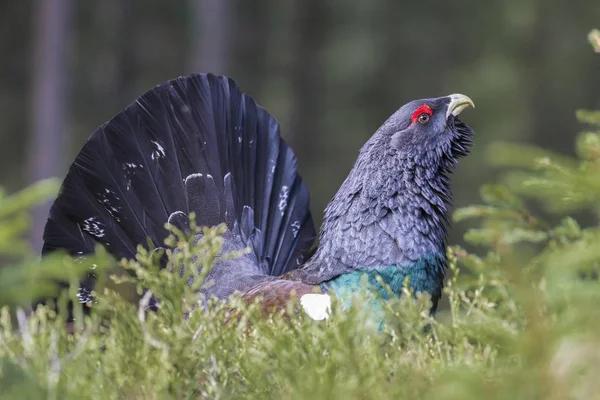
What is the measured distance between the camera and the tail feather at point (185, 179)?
405 centimetres

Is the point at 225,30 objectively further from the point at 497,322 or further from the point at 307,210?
the point at 497,322

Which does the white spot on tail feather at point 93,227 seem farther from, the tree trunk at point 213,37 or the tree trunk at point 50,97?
the tree trunk at point 213,37

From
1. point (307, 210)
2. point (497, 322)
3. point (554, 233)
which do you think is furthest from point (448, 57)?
point (497, 322)

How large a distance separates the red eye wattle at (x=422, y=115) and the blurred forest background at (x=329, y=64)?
1263 centimetres

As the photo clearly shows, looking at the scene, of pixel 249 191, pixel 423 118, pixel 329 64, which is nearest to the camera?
pixel 423 118

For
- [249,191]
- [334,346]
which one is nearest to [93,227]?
[249,191]

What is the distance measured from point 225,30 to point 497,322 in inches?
659

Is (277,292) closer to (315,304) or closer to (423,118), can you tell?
(315,304)

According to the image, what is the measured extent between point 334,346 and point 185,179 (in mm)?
2572

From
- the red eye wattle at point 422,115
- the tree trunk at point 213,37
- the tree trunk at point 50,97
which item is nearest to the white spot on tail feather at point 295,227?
the red eye wattle at point 422,115

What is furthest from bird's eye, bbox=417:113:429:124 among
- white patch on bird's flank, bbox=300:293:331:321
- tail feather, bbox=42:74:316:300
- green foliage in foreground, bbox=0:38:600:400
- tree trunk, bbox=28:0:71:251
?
tree trunk, bbox=28:0:71:251

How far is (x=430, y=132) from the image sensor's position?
4102 millimetres

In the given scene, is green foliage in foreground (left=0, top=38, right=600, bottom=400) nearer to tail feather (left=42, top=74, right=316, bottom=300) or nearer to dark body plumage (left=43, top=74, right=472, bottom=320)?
dark body plumage (left=43, top=74, right=472, bottom=320)

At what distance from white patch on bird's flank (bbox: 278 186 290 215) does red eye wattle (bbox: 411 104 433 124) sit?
0.95 m
